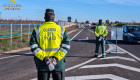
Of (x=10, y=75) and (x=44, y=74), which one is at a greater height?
(x=44, y=74)

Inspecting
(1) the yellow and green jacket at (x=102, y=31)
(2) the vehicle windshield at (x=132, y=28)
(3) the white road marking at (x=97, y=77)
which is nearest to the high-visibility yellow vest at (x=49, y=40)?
(3) the white road marking at (x=97, y=77)

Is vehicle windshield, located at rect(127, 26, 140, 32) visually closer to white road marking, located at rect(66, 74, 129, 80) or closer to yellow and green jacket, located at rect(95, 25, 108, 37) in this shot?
yellow and green jacket, located at rect(95, 25, 108, 37)

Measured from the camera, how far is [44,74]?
350cm

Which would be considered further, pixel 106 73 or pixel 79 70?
pixel 79 70

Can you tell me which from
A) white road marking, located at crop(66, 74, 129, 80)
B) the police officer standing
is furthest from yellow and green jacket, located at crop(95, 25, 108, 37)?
the police officer standing

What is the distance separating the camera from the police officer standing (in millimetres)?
3477

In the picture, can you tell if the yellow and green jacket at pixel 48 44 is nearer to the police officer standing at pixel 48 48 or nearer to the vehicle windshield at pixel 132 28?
the police officer standing at pixel 48 48

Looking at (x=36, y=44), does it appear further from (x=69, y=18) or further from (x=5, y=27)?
(x=69, y=18)

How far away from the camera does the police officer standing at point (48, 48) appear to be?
348 cm

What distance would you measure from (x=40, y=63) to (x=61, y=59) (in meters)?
0.38

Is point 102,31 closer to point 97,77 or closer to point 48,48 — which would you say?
point 97,77

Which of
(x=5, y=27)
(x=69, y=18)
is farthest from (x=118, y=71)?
(x=69, y=18)

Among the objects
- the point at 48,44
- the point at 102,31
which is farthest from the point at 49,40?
the point at 102,31

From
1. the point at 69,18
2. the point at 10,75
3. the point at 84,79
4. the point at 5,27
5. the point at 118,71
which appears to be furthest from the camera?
the point at 69,18
